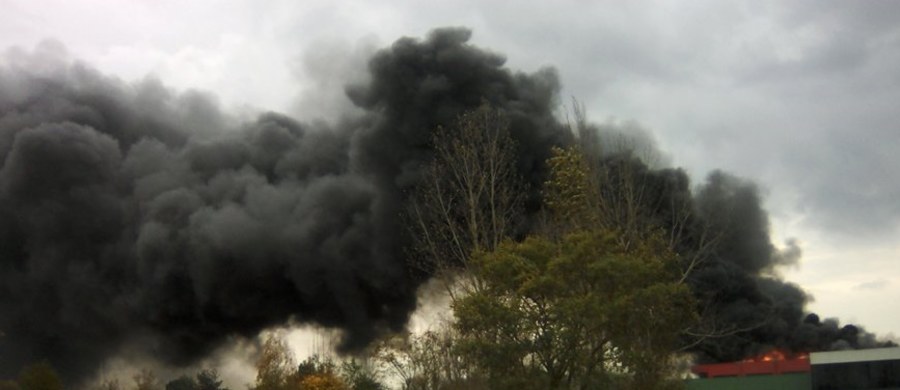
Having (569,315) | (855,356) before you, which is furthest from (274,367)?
(569,315)

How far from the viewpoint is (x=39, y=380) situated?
61.8 meters

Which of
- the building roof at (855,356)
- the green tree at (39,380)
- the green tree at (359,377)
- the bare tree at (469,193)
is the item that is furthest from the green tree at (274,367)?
the building roof at (855,356)

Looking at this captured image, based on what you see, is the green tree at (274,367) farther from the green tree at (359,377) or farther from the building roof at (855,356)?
the building roof at (855,356)

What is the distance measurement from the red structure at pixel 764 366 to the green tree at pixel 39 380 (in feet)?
118

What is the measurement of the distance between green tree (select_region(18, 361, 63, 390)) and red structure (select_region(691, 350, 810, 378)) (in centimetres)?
3600

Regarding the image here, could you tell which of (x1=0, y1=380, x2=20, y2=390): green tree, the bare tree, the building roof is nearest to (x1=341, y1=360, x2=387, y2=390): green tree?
(x1=0, y1=380, x2=20, y2=390): green tree

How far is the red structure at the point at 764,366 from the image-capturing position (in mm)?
52188

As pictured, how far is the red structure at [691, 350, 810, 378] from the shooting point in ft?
171

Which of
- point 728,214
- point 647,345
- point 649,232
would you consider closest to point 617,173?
point 649,232

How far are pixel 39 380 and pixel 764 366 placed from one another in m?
39.2

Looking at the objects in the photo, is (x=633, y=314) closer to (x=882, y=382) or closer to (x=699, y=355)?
(x=882, y=382)

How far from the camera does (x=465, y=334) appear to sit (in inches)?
1237

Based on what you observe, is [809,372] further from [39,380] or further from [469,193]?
[39,380]

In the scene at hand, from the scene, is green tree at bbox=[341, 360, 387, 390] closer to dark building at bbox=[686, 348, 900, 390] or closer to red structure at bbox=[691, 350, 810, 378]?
dark building at bbox=[686, 348, 900, 390]
